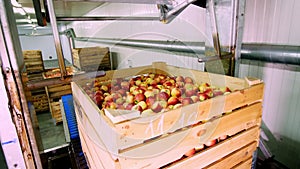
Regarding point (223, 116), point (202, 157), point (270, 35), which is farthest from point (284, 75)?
point (202, 157)

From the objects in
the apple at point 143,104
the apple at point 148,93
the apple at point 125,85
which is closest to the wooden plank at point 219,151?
the apple at point 143,104

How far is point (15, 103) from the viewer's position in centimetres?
67

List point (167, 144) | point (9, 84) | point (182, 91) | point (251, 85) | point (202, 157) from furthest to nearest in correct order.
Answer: point (182, 91)
point (251, 85)
point (202, 157)
point (167, 144)
point (9, 84)

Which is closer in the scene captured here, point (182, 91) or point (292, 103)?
point (182, 91)

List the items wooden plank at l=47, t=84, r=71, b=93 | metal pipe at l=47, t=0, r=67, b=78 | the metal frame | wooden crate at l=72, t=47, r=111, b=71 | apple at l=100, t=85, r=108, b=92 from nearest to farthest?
1. the metal frame
2. metal pipe at l=47, t=0, r=67, b=78
3. apple at l=100, t=85, r=108, b=92
4. wooden plank at l=47, t=84, r=71, b=93
5. wooden crate at l=72, t=47, r=111, b=71

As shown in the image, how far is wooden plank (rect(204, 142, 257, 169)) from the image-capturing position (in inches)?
37.1

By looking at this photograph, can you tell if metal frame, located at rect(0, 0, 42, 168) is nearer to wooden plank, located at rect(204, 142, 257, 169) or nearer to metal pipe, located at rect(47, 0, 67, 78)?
metal pipe, located at rect(47, 0, 67, 78)

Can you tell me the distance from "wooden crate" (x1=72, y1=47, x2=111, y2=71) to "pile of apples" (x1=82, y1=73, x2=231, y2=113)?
3352mm

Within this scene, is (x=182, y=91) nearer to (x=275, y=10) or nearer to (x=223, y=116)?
(x=223, y=116)

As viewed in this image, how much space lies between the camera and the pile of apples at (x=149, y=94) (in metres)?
1.02

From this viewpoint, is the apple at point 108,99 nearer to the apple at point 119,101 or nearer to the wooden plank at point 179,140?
the apple at point 119,101

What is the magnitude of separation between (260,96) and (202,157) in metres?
0.49

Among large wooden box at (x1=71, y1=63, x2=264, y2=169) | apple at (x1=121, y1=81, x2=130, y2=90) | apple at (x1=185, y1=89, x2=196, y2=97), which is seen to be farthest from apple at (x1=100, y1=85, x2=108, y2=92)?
apple at (x1=185, y1=89, x2=196, y2=97)

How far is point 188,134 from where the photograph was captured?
31.5 inches
